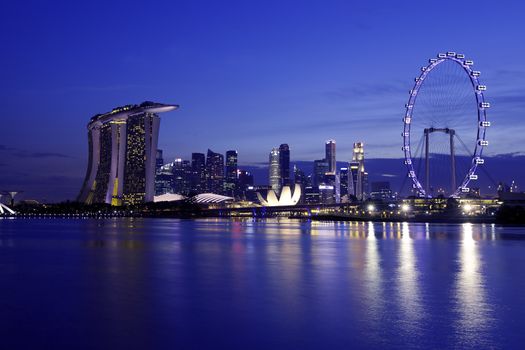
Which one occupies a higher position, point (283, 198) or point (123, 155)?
point (123, 155)

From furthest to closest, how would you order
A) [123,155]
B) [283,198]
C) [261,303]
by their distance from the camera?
[283,198], [123,155], [261,303]

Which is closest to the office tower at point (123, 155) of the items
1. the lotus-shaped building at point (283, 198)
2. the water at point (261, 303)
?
the lotus-shaped building at point (283, 198)

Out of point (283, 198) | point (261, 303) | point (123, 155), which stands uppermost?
point (123, 155)

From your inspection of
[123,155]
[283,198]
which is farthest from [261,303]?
[283,198]

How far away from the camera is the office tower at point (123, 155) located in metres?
148

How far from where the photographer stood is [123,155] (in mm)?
154500

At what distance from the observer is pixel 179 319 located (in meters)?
15.2

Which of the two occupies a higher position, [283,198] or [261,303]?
[283,198]

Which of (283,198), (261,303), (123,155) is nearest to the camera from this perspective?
(261,303)

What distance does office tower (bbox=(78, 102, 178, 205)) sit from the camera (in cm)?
14800

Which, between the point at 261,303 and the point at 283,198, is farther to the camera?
the point at 283,198

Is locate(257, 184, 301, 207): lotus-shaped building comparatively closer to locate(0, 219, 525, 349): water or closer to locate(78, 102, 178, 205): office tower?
locate(78, 102, 178, 205): office tower

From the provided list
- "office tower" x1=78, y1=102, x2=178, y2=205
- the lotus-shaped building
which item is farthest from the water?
the lotus-shaped building

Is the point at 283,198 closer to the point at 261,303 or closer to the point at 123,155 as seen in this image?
the point at 123,155
